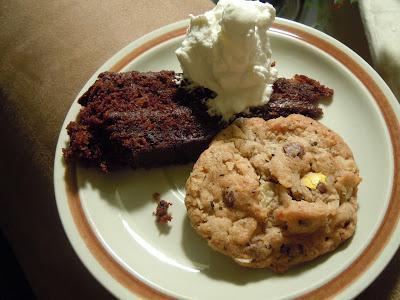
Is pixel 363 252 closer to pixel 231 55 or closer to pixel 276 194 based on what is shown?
pixel 276 194

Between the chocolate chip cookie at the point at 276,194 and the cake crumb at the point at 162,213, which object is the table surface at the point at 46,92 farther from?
the chocolate chip cookie at the point at 276,194

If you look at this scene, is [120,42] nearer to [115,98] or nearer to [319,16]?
[115,98]

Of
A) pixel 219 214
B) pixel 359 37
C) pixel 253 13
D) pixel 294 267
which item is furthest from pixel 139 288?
pixel 359 37

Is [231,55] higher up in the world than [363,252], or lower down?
higher up

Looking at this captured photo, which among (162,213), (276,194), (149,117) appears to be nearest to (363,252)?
(276,194)

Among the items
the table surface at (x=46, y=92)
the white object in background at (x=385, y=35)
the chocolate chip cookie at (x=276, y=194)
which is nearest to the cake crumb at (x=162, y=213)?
the chocolate chip cookie at (x=276, y=194)

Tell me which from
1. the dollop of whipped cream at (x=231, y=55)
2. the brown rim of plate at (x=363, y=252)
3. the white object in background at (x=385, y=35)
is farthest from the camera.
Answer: the white object in background at (x=385, y=35)
